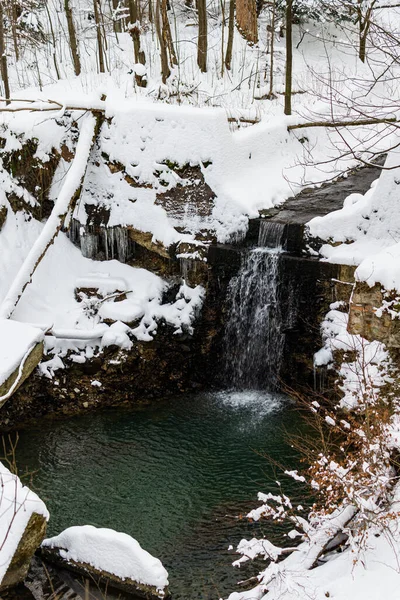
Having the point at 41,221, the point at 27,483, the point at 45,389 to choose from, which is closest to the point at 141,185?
the point at 41,221

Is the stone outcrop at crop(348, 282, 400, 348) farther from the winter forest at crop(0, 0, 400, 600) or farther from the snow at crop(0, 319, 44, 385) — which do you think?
the snow at crop(0, 319, 44, 385)

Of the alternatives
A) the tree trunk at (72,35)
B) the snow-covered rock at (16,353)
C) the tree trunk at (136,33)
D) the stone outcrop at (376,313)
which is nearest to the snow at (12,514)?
the snow-covered rock at (16,353)

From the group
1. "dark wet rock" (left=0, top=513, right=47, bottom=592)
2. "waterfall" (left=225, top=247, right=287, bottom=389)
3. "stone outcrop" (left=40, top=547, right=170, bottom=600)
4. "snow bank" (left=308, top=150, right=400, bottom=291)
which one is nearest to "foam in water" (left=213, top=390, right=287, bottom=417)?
"waterfall" (left=225, top=247, right=287, bottom=389)

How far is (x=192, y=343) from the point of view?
1052 cm

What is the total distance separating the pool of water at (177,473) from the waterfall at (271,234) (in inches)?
101

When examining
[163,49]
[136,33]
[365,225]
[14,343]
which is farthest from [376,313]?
[136,33]

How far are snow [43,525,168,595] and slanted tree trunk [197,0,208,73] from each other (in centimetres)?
1356

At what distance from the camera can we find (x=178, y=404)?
9.90 m

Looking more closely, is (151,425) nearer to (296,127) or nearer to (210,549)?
(210,549)

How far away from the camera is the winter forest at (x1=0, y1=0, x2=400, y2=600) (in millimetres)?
5844

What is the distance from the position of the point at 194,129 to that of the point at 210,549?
296 inches

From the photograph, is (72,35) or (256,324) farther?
(72,35)

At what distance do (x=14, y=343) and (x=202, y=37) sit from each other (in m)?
10.7

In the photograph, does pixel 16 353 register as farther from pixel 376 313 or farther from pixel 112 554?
pixel 376 313
